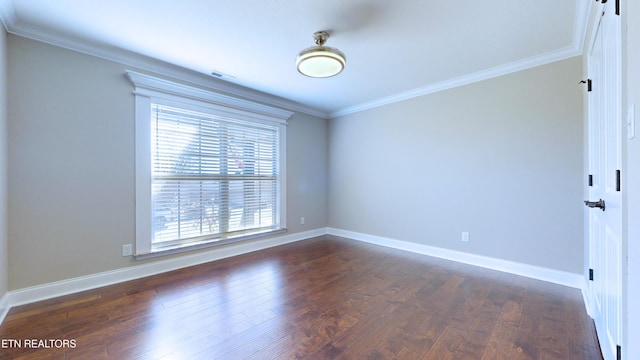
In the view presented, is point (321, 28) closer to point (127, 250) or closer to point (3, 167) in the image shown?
point (3, 167)

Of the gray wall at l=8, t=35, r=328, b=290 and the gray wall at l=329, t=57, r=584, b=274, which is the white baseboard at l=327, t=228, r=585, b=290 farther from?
the gray wall at l=8, t=35, r=328, b=290

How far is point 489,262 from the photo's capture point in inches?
124

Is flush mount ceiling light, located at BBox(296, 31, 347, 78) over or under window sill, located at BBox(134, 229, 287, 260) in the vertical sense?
over

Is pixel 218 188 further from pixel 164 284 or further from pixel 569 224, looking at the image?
pixel 569 224

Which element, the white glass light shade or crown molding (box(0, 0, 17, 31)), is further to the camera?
the white glass light shade

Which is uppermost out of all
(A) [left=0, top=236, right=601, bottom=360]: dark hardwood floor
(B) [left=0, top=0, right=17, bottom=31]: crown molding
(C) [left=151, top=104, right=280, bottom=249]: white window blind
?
(B) [left=0, top=0, right=17, bottom=31]: crown molding

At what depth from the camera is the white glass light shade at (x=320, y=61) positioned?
2164mm

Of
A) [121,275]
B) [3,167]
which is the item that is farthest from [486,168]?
[3,167]

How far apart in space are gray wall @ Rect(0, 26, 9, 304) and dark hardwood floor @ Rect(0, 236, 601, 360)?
37cm

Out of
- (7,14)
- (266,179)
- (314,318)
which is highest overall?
(7,14)

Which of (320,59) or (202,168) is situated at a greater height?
(320,59)

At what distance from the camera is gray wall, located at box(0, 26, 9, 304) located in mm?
2049

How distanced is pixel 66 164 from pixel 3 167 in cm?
39

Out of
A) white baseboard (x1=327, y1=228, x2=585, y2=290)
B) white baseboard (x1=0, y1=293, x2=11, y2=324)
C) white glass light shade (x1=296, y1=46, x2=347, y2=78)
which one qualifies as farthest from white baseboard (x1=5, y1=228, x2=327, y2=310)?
white glass light shade (x1=296, y1=46, x2=347, y2=78)
